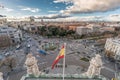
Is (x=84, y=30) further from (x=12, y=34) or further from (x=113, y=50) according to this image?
(x=113, y=50)

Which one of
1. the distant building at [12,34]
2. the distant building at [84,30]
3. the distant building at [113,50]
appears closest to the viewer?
the distant building at [113,50]

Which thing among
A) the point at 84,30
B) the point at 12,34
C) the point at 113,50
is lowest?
the point at 113,50

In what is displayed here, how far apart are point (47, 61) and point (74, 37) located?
3988 cm

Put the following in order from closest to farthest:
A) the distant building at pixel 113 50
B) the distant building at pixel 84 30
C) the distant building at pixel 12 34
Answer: the distant building at pixel 113 50 < the distant building at pixel 12 34 < the distant building at pixel 84 30

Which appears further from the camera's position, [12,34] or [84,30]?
[84,30]

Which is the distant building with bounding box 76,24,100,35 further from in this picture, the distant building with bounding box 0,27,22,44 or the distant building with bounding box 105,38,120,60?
the distant building with bounding box 105,38,120,60

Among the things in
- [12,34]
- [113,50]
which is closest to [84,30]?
[12,34]

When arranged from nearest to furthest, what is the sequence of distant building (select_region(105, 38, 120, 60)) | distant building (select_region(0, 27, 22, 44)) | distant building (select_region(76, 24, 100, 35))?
1. distant building (select_region(105, 38, 120, 60))
2. distant building (select_region(0, 27, 22, 44))
3. distant building (select_region(76, 24, 100, 35))

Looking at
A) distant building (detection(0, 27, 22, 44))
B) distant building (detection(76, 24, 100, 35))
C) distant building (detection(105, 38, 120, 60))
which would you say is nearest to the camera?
distant building (detection(105, 38, 120, 60))

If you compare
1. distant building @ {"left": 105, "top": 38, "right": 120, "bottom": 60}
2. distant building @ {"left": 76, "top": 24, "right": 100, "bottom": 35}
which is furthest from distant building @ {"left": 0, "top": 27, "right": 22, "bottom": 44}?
distant building @ {"left": 76, "top": 24, "right": 100, "bottom": 35}

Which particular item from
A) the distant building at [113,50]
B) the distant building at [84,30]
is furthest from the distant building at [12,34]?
the distant building at [84,30]

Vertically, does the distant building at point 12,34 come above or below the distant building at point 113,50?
above

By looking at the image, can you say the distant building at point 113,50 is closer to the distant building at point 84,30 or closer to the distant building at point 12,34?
the distant building at point 12,34

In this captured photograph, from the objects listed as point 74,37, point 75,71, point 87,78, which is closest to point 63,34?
point 74,37
